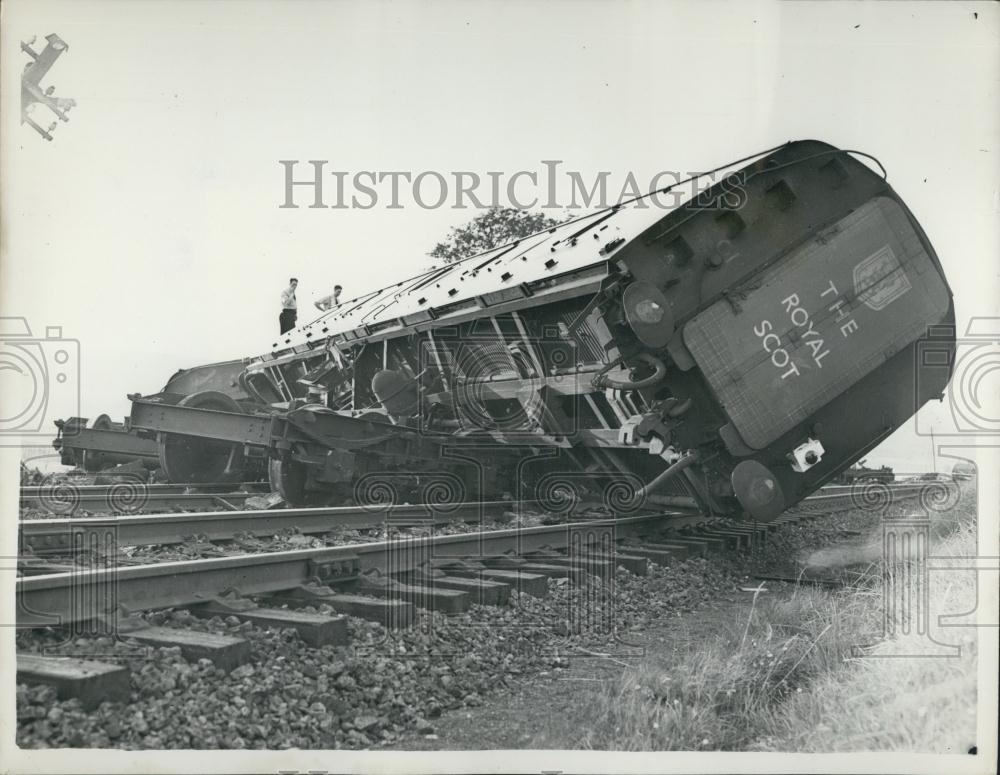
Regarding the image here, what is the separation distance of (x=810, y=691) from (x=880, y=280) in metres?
2.95

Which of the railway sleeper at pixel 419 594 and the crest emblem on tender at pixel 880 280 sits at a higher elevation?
the crest emblem on tender at pixel 880 280

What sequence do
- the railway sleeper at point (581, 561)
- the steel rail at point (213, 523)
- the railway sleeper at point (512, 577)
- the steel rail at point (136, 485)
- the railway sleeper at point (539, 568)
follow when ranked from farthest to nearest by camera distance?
the steel rail at point (136, 485) → the railway sleeper at point (581, 561) → the railway sleeper at point (539, 568) → the steel rail at point (213, 523) → the railway sleeper at point (512, 577)

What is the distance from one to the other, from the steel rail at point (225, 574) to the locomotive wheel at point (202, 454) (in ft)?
12.9

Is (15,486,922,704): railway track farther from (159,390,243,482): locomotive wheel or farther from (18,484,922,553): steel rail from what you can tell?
(159,390,243,482): locomotive wheel

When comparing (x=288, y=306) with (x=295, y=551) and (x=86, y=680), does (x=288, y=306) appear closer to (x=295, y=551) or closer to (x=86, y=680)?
(x=295, y=551)

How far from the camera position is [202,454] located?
8477 mm

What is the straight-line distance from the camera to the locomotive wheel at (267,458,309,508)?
6742 millimetres

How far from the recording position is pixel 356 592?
4113 millimetres

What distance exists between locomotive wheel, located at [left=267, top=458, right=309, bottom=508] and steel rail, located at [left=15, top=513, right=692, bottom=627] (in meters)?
2.36

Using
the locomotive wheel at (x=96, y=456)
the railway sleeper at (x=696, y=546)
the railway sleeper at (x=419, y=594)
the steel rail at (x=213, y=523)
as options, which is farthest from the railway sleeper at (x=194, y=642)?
the locomotive wheel at (x=96, y=456)

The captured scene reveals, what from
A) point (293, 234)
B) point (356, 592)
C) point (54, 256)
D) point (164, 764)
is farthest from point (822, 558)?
point (54, 256)

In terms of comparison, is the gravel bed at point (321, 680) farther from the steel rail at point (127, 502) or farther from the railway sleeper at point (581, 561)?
the steel rail at point (127, 502)

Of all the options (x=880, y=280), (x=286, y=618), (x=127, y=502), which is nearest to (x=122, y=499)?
(x=127, y=502)

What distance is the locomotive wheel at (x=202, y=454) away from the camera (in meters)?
8.20
